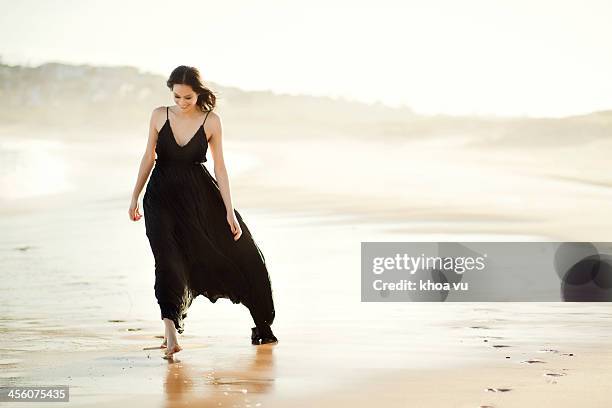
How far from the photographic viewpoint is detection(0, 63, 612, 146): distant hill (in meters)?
17.0

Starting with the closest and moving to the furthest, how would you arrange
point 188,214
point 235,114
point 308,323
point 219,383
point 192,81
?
point 219,383 < point 192,81 < point 188,214 < point 308,323 < point 235,114

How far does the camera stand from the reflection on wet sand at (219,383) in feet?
10.8

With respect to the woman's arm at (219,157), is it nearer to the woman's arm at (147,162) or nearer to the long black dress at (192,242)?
the long black dress at (192,242)

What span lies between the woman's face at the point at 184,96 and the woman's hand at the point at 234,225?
0.44m

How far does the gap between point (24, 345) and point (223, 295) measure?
2.53ft

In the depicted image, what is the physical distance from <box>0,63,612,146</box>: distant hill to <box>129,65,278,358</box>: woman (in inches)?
490

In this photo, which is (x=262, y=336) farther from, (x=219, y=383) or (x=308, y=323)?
(x=219, y=383)

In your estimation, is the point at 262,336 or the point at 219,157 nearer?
the point at 219,157

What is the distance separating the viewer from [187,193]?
4.29 metres

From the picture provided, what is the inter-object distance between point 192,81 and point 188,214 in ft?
1.63

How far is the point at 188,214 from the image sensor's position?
14.1 ft

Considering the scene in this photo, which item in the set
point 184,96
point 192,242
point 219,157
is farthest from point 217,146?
point 192,242

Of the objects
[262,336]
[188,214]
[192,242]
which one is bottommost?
[262,336]

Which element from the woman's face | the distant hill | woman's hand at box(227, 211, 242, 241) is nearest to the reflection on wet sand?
woman's hand at box(227, 211, 242, 241)
